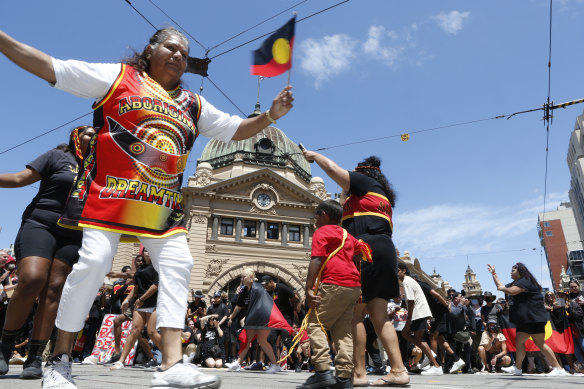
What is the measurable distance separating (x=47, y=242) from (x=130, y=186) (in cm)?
171

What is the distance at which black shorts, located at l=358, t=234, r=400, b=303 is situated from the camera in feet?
12.9

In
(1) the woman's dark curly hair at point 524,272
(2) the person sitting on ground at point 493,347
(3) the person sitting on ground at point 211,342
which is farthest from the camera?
(2) the person sitting on ground at point 493,347

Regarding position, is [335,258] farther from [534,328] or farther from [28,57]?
[534,328]

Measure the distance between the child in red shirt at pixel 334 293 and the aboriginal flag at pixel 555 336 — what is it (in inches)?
258

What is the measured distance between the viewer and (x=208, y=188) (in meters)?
30.4

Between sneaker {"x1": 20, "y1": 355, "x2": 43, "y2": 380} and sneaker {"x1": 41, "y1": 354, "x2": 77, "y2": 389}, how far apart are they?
1.28 m

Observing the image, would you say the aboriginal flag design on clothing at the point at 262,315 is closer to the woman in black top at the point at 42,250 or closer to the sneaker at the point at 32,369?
the woman in black top at the point at 42,250

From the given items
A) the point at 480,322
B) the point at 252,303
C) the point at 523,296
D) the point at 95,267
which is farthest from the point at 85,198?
the point at 480,322

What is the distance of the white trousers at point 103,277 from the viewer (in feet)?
7.38

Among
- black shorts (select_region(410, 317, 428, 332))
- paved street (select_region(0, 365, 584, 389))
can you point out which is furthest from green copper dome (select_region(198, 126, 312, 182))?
paved street (select_region(0, 365, 584, 389))

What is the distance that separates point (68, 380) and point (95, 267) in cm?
60

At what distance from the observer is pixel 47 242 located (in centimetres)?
354

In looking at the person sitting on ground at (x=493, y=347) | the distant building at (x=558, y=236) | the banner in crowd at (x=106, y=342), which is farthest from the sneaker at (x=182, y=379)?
the distant building at (x=558, y=236)

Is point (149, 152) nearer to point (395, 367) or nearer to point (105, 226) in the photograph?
point (105, 226)
